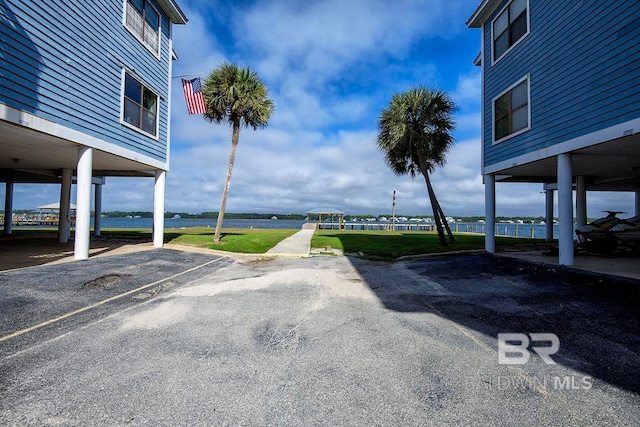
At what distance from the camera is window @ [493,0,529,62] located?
35.4 ft

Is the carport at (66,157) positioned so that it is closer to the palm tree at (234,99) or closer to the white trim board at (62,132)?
the white trim board at (62,132)

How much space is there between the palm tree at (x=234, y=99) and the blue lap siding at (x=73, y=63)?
4.42 metres

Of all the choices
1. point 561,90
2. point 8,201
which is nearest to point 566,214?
point 561,90

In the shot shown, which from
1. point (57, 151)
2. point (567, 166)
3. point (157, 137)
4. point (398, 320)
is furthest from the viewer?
point (157, 137)

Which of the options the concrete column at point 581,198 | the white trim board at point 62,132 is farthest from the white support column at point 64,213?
the concrete column at point 581,198

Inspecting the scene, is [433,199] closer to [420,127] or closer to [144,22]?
[420,127]

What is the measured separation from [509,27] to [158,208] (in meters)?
15.8

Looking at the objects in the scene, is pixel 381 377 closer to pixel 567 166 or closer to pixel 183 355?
pixel 183 355

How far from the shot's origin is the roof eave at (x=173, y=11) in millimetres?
12805

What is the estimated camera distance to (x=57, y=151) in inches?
419

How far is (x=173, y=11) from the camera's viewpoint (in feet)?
43.5

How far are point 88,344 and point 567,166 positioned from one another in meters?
11.6

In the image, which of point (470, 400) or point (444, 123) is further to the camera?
point (444, 123)

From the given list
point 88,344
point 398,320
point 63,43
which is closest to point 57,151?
point 63,43
